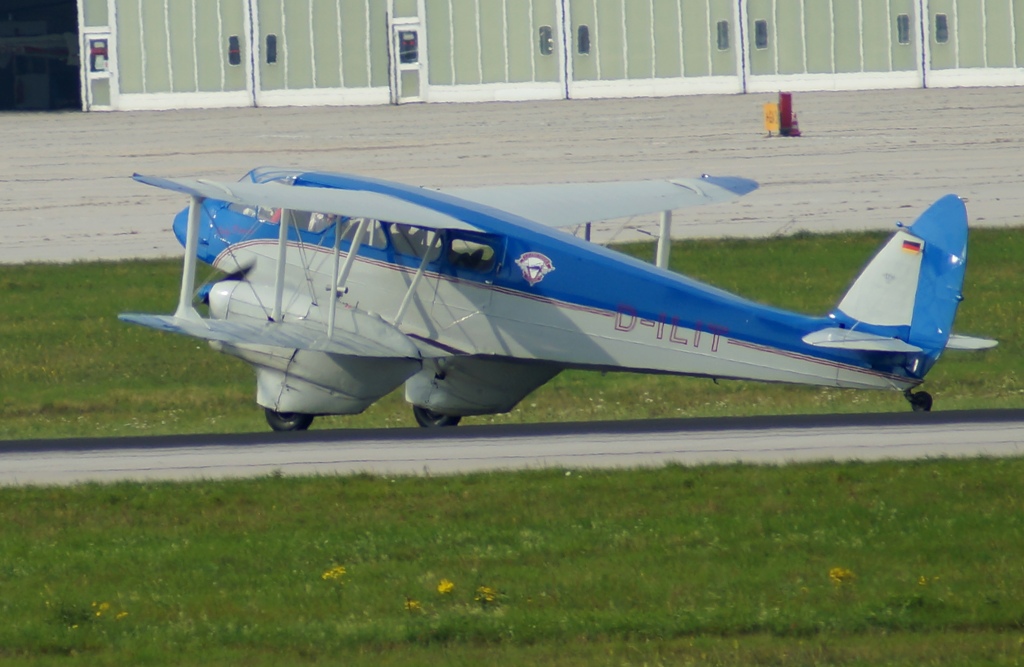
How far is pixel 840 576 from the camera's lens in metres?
9.55

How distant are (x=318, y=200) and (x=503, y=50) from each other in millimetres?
37966

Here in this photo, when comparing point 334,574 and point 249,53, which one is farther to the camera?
point 249,53

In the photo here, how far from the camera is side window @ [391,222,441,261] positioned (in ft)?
51.8

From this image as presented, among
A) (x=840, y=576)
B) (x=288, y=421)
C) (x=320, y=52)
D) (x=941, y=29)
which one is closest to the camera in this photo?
(x=840, y=576)

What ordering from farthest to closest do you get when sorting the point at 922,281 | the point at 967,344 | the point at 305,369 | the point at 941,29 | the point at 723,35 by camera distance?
the point at 723,35 → the point at 941,29 → the point at 305,369 → the point at 967,344 → the point at 922,281

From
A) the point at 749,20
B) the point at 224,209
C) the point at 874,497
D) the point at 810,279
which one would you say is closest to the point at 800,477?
the point at 874,497

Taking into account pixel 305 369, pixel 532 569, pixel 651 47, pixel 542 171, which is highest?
pixel 651 47

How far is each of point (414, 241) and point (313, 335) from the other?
1451 millimetres

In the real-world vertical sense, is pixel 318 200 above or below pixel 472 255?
above

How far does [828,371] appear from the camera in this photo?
48.5 ft

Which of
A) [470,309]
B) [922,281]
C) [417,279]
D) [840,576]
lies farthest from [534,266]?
[840,576]

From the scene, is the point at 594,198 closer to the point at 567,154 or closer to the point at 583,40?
the point at 567,154

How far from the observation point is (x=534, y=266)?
50.6ft

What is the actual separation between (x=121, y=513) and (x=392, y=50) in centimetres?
4181
